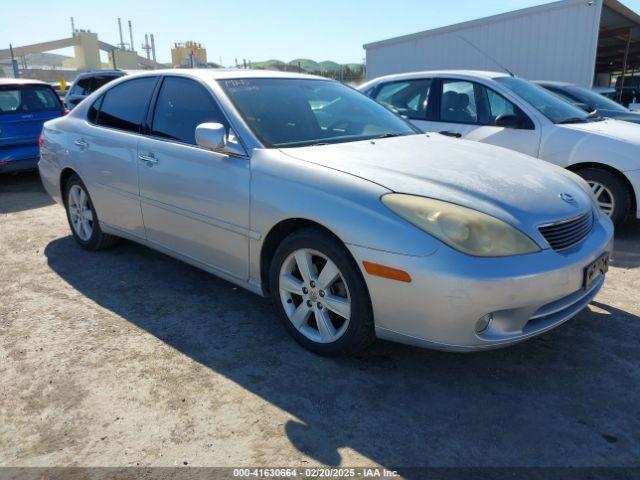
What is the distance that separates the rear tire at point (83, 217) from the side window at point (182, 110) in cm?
120

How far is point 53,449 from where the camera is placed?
2312mm

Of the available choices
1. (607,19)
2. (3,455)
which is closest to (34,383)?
(3,455)

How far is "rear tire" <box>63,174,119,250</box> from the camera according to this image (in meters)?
4.63

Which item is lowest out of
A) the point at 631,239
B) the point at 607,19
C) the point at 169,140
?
the point at 631,239

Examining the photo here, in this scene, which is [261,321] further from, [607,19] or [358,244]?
[607,19]

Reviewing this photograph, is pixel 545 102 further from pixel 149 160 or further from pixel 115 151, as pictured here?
pixel 115 151

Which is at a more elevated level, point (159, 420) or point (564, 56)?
point (564, 56)

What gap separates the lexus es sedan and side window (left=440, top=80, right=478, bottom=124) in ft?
6.60

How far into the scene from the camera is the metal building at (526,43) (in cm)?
1299

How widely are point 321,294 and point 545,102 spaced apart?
Result: 414 centimetres

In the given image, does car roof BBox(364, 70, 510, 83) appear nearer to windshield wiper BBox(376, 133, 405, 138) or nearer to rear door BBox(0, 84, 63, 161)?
windshield wiper BBox(376, 133, 405, 138)

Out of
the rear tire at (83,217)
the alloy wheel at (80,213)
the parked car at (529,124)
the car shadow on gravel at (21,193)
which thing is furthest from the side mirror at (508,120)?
the car shadow on gravel at (21,193)

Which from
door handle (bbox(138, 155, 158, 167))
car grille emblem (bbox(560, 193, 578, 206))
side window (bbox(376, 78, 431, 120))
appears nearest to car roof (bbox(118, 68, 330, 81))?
door handle (bbox(138, 155, 158, 167))

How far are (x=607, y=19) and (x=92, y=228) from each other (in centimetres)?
1772
